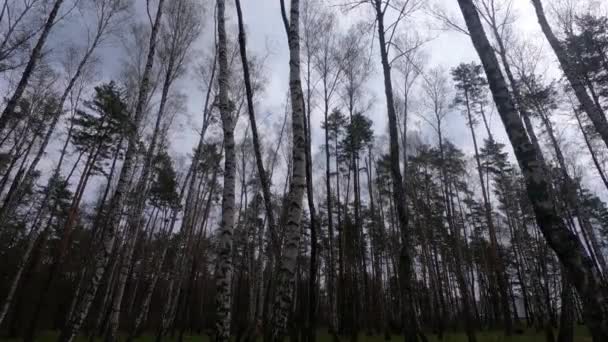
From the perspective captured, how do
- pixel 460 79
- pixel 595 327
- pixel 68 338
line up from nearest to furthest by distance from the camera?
pixel 595 327 → pixel 68 338 → pixel 460 79

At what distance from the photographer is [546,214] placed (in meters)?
3.56

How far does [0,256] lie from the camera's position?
2047 centimetres

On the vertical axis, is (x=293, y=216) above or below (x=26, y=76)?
below

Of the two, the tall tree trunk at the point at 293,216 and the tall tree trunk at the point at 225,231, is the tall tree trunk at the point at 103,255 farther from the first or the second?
the tall tree trunk at the point at 293,216

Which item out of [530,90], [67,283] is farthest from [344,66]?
[67,283]

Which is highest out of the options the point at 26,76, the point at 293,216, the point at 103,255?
the point at 26,76

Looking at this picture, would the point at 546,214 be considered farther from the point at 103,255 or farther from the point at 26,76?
the point at 26,76

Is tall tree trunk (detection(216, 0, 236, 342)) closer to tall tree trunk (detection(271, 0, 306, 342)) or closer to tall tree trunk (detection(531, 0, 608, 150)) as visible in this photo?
tall tree trunk (detection(271, 0, 306, 342))

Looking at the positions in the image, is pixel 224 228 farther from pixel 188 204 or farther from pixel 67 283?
pixel 67 283

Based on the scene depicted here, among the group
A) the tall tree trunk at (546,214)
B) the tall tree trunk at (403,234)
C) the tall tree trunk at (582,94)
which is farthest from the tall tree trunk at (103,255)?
the tall tree trunk at (582,94)

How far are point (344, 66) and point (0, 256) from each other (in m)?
26.2

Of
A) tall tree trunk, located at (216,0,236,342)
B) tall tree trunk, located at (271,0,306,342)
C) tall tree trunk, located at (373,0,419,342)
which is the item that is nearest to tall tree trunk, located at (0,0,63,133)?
tall tree trunk, located at (216,0,236,342)

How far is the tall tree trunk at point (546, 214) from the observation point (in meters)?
3.13

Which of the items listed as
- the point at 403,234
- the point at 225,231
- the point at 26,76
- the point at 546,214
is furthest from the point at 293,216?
the point at 26,76
